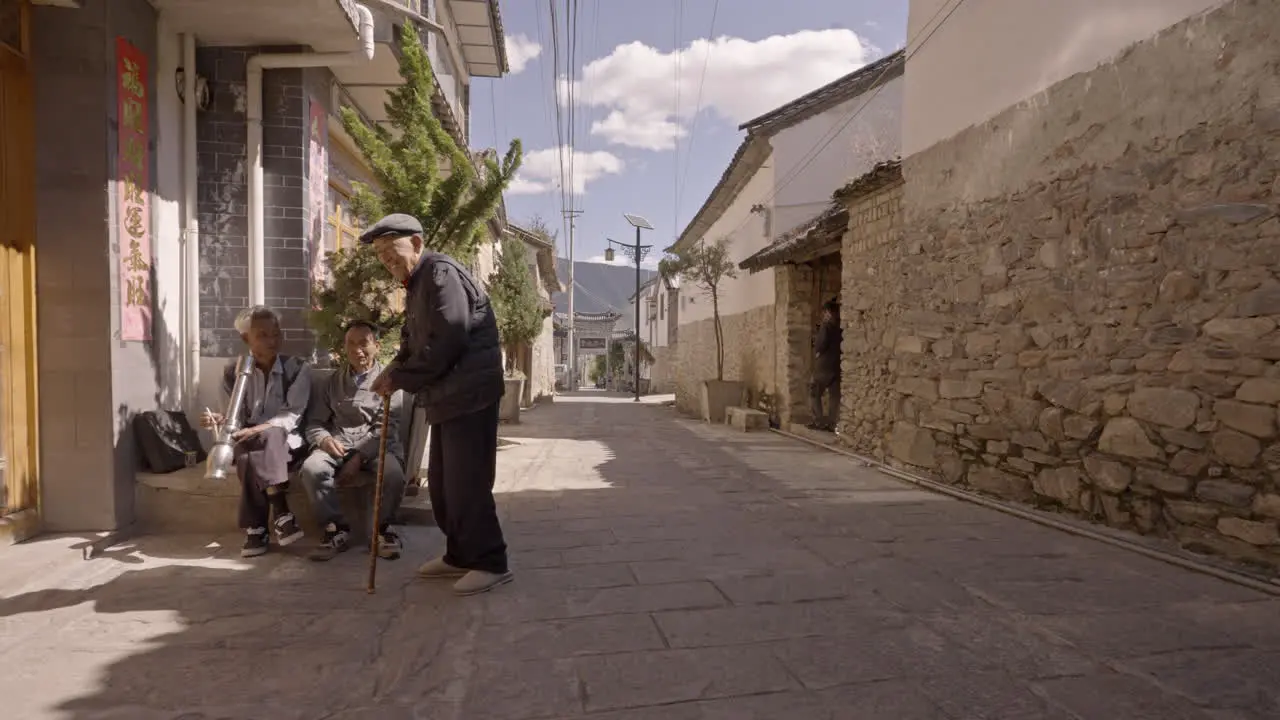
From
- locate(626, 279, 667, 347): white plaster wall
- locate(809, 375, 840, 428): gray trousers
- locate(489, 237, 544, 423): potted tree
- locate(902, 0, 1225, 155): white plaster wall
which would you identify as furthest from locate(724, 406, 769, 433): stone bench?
locate(626, 279, 667, 347): white plaster wall

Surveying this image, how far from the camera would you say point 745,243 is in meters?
14.6

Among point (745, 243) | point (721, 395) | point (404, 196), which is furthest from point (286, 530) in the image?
point (745, 243)

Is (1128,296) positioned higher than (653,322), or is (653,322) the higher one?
(653,322)

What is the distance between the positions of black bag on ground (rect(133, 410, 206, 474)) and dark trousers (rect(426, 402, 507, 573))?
1890 mm

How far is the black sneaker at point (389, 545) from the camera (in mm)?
3551

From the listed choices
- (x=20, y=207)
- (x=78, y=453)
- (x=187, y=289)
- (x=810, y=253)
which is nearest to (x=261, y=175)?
(x=187, y=289)

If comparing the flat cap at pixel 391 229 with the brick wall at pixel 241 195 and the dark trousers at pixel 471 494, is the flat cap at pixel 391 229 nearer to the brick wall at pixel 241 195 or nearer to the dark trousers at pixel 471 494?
the dark trousers at pixel 471 494

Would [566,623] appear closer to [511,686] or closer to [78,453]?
[511,686]

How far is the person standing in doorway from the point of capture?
917 cm

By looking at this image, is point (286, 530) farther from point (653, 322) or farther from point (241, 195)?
point (653, 322)

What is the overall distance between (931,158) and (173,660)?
616 centimetres

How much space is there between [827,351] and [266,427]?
7.12m

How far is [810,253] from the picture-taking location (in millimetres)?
9312

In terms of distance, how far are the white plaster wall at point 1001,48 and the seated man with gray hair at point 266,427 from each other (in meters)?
4.98
